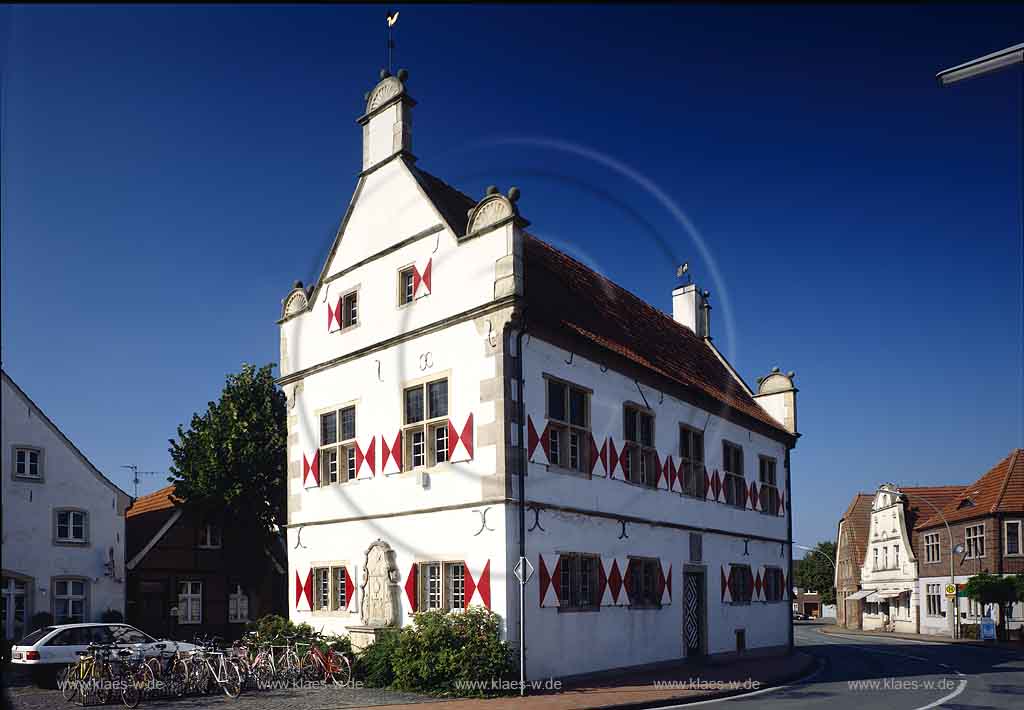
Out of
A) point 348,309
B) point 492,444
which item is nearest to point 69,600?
point 348,309

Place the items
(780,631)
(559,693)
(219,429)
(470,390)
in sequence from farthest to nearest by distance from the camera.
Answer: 1. (219,429)
2. (780,631)
3. (470,390)
4. (559,693)

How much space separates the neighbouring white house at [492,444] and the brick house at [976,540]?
2423 centimetres

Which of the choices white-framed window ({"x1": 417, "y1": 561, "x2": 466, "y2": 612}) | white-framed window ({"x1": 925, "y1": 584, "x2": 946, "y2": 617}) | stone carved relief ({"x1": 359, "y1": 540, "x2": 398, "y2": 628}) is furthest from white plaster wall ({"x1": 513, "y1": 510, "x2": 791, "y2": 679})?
white-framed window ({"x1": 925, "y1": 584, "x2": 946, "y2": 617})

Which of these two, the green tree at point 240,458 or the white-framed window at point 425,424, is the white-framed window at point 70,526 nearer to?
the green tree at point 240,458

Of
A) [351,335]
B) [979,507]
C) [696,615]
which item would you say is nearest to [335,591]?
[351,335]

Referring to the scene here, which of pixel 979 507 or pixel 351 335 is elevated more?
pixel 351 335

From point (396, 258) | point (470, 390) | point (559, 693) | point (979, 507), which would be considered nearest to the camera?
point (559, 693)

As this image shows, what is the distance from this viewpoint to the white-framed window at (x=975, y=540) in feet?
144

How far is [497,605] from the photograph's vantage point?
15.8m

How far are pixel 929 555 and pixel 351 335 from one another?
41588 mm

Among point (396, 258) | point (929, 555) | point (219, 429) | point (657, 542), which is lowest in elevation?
point (929, 555)

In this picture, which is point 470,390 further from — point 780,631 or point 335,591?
point 780,631

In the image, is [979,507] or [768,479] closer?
[768,479]

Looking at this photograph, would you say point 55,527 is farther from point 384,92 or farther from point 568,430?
point 568,430
